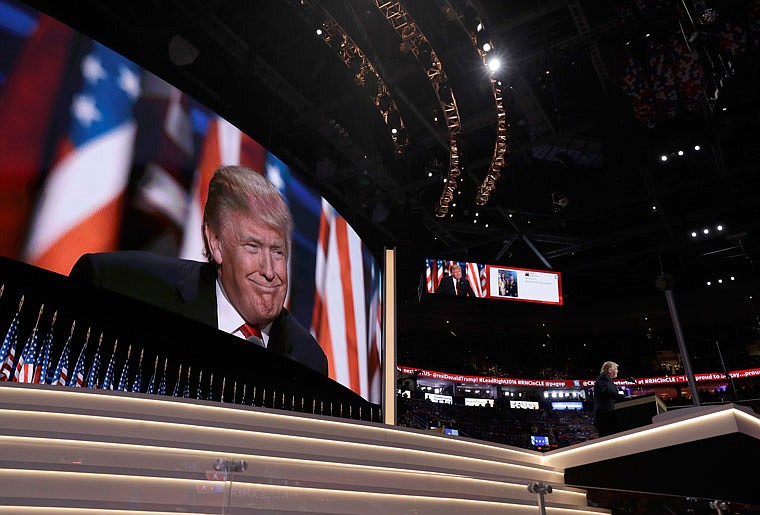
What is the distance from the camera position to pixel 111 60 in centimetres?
540

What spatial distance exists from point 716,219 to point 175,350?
14415 mm

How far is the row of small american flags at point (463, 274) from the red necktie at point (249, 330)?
8071mm

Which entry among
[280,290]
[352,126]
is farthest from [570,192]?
[280,290]

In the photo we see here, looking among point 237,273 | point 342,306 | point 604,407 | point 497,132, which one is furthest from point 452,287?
point 237,273

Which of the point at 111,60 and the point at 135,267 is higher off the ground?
the point at 111,60

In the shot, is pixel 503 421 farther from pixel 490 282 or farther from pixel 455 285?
pixel 455 285

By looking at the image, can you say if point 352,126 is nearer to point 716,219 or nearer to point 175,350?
→ point 175,350

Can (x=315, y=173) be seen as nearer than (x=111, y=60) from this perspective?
No

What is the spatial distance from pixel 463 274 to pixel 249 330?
901cm

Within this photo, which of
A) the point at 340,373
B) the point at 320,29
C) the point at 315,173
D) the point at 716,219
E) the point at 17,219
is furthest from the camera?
the point at 716,219

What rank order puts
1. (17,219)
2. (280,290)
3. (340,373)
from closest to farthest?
(17,219) → (280,290) → (340,373)

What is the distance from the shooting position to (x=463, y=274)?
14375mm

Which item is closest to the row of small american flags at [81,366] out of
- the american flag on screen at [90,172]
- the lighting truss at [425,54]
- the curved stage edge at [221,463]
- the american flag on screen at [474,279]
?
the american flag on screen at [90,172]

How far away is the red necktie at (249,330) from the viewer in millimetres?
6188
